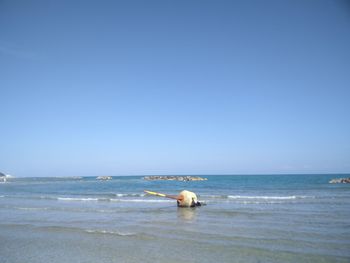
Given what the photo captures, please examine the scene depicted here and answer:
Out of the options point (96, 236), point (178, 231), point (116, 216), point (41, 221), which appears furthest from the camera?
point (116, 216)

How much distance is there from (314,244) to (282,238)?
1.25 m

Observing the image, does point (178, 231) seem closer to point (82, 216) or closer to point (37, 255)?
point (37, 255)

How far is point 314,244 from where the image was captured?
36.6 feet

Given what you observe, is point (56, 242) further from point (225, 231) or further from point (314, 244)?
point (314, 244)

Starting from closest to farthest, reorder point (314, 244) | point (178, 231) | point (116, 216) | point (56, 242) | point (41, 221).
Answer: point (314, 244) < point (56, 242) < point (178, 231) < point (41, 221) < point (116, 216)

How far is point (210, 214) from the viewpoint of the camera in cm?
1912

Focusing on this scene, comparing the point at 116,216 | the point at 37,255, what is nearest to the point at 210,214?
the point at 116,216

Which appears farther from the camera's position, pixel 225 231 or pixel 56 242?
pixel 225 231

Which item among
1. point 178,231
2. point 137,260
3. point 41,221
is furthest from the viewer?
point 41,221

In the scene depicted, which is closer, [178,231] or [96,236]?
[96,236]

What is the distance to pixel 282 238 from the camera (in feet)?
39.8

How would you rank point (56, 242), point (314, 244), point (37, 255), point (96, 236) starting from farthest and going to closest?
point (96, 236) < point (56, 242) < point (314, 244) < point (37, 255)

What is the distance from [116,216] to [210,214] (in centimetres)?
554

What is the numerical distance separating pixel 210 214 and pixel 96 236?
26.9 feet
